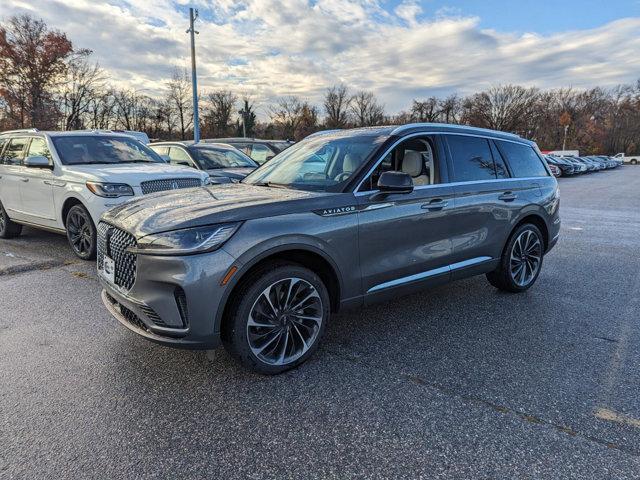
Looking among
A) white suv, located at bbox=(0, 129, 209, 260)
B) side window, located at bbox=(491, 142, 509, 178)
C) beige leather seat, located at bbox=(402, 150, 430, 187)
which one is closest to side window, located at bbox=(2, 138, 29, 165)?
white suv, located at bbox=(0, 129, 209, 260)

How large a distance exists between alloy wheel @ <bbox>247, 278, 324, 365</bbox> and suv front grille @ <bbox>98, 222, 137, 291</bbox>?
871 millimetres

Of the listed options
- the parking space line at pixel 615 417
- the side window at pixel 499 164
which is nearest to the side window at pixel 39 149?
the side window at pixel 499 164

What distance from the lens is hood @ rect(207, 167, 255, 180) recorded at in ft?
30.2

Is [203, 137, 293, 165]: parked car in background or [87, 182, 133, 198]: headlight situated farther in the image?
[203, 137, 293, 165]: parked car in background

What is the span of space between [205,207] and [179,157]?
7.80m

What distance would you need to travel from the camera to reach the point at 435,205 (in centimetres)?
387

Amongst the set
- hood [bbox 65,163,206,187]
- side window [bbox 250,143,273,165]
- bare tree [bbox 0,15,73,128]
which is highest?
bare tree [bbox 0,15,73,128]

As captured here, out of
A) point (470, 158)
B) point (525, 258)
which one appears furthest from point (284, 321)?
point (525, 258)

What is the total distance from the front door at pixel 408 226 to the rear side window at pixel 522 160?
121 cm

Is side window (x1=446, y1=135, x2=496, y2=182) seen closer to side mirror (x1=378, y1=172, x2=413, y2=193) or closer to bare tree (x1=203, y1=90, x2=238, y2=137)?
side mirror (x1=378, y1=172, x2=413, y2=193)

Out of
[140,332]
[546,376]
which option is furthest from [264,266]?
[546,376]

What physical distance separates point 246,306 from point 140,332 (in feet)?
2.36

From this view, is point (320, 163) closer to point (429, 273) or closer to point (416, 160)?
point (416, 160)

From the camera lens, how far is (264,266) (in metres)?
2.98
